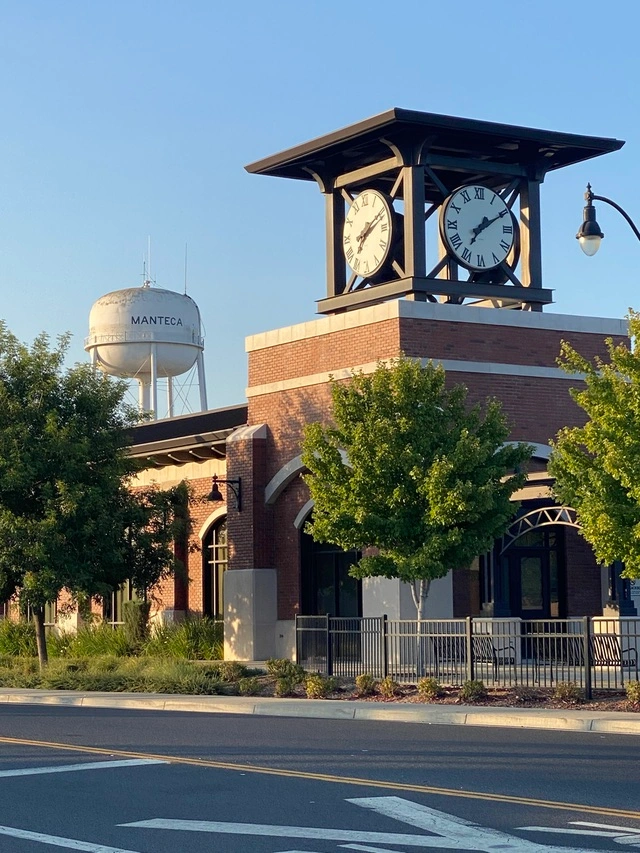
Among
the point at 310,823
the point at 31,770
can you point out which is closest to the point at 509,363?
the point at 31,770

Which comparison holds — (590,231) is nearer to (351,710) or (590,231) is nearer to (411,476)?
(411,476)

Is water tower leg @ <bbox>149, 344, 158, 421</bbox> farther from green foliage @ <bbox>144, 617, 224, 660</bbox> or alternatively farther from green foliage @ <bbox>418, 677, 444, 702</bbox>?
green foliage @ <bbox>418, 677, 444, 702</bbox>

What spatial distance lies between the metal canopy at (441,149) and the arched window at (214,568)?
9.50 metres

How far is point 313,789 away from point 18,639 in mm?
27994

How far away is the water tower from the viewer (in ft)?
175

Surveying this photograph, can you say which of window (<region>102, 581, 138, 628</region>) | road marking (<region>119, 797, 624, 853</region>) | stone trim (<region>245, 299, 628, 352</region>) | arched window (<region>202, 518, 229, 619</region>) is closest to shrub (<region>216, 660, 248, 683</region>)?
stone trim (<region>245, 299, 628, 352</region>)

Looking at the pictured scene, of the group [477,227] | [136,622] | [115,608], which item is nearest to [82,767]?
[477,227]

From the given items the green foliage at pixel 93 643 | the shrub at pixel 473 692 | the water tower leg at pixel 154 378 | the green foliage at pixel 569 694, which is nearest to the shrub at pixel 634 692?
the green foliage at pixel 569 694

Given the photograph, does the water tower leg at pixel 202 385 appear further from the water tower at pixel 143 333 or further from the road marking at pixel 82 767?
the road marking at pixel 82 767

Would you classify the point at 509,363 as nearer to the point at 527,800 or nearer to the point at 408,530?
the point at 408,530

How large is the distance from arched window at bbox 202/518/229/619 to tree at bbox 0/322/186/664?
13.9 feet

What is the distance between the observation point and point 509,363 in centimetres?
3003

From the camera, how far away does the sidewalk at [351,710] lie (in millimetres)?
18391

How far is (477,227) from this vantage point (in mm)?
31688
